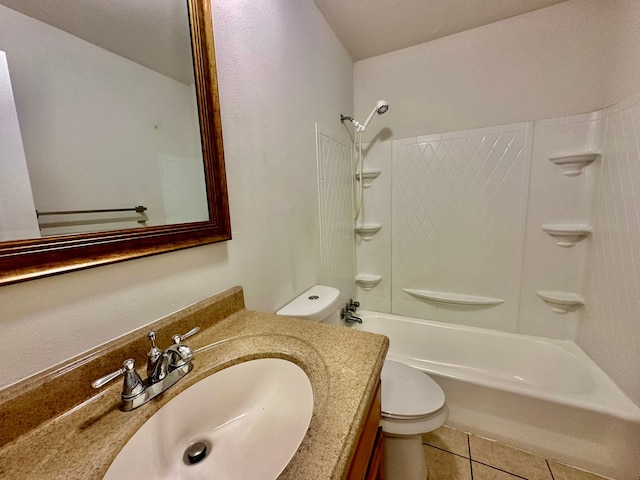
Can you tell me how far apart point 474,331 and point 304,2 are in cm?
230

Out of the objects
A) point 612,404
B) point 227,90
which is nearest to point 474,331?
point 612,404

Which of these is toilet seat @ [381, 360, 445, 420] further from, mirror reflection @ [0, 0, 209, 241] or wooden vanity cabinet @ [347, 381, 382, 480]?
mirror reflection @ [0, 0, 209, 241]

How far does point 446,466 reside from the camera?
1264 millimetres

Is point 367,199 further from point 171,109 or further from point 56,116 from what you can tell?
point 56,116

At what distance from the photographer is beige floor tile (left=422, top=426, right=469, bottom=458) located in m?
1.35

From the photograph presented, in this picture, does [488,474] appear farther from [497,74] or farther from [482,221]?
[497,74]

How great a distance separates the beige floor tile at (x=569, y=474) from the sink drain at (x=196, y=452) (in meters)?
1.65

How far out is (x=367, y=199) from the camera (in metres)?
2.09

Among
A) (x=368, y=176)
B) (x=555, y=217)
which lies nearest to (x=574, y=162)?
(x=555, y=217)

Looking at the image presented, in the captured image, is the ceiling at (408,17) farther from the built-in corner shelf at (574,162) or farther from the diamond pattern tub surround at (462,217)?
the built-in corner shelf at (574,162)

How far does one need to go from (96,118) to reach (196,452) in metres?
0.78

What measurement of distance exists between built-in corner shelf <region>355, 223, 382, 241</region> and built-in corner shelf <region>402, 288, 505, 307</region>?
0.53 m

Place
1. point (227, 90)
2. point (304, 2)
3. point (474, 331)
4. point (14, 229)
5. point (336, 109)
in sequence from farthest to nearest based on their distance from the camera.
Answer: point (474, 331) → point (336, 109) → point (304, 2) → point (227, 90) → point (14, 229)

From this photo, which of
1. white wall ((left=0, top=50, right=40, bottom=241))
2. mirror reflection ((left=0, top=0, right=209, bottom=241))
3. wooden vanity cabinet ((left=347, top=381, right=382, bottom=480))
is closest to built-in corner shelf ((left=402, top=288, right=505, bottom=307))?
wooden vanity cabinet ((left=347, top=381, right=382, bottom=480))
